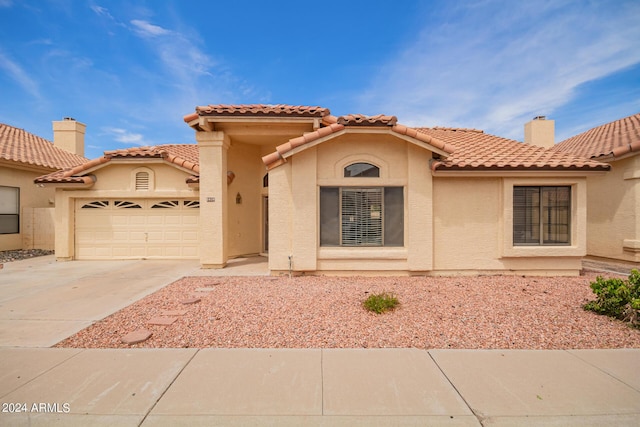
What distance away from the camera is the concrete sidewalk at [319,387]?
2674mm

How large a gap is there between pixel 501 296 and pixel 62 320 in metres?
8.56

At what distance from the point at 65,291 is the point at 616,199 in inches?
654

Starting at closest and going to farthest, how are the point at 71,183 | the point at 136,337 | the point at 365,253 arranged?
the point at 136,337 → the point at 365,253 → the point at 71,183

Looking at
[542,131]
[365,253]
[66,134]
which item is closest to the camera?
[365,253]

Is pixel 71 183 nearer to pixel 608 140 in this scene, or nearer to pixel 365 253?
pixel 365 253

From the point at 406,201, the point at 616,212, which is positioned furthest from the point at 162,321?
the point at 616,212

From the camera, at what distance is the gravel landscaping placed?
13.6ft

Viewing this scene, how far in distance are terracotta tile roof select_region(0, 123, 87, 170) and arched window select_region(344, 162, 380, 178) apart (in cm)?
1464

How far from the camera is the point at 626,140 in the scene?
10023 millimetres

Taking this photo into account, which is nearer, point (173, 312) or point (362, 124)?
point (173, 312)

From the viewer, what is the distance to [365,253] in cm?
784

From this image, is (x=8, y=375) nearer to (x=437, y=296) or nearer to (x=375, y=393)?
(x=375, y=393)

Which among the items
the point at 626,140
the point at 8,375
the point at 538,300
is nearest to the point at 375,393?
the point at 8,375

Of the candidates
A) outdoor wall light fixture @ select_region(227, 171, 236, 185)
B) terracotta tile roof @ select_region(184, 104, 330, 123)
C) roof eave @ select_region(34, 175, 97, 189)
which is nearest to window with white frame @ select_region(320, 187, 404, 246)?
terracotta tile roof @ select_region(184, 104, 330, 123)
